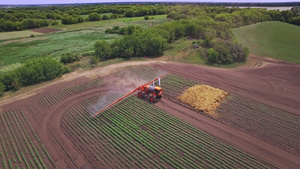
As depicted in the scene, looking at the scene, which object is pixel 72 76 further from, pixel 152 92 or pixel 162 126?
pixel 162 126

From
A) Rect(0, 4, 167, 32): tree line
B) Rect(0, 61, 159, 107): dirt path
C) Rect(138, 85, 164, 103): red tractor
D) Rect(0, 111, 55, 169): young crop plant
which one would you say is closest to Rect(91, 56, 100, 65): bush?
Rect(0, 61, 159, 107): dirt path

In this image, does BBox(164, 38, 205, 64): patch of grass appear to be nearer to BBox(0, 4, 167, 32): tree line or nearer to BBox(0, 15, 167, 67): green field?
BBox(0, 15, 167, 67): green field

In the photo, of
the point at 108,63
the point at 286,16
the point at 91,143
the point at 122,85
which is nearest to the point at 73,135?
the point at 91,143

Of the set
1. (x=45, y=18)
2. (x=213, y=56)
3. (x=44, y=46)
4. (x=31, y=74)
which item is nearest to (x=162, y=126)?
(x=213, y=56)

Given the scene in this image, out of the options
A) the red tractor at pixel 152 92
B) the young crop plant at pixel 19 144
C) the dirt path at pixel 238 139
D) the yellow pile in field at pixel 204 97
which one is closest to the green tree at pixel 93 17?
the young crop plant at pixel 19 144

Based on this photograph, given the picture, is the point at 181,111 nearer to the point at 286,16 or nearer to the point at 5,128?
the point at 5,128

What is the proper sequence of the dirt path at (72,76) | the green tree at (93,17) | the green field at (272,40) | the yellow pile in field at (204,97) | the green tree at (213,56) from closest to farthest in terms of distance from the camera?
the yellow pile in field at (204,97), the dirt path at (72,76), the green tree at (213,56), the green field at (272,40), the green tree at (93,17)

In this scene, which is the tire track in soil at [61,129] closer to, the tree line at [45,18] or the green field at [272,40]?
the green field at [272,40]
